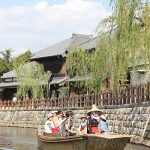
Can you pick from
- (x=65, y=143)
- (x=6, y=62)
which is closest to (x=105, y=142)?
(x=65, y=143)

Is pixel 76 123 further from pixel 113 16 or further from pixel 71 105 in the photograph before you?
pixel 113 16

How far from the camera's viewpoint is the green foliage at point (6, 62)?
6575 centimetres

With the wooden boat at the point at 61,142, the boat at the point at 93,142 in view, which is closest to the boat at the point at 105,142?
the boat at the point at 93,142

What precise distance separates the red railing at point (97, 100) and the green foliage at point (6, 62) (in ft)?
71.4

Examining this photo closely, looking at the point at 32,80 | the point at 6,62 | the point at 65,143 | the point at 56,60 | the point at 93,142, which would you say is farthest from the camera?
the point at 6,62

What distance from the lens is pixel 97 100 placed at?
29359mm

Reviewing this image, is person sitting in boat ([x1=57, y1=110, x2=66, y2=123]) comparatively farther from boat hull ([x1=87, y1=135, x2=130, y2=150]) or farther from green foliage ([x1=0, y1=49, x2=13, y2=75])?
green foliage ([x1=0, y1=49, x2=13, y2=75])

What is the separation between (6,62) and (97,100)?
Result: 3885 centimetres

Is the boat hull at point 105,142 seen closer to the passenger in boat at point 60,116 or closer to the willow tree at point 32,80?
the passenger in boat at point 60,116

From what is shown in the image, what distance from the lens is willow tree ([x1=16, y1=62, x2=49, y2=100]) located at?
42.8 m

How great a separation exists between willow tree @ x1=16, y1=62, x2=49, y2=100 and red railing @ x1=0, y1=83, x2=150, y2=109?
5.66 feet

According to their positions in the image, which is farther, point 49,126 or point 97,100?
point 97,100

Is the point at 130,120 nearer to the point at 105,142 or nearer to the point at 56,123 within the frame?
the point at 56,123

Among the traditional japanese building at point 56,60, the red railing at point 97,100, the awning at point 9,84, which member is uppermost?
the traditional japanese building at point 56,60
